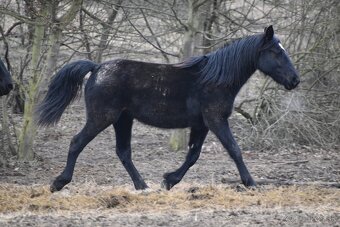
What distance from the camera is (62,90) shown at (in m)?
9.24

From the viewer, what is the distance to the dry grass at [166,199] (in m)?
7.56

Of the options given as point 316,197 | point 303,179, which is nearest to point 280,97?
point 303,179

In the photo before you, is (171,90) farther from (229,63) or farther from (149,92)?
(229,63)

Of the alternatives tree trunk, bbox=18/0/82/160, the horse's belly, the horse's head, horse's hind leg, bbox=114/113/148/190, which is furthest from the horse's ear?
tree trunk, bbox=18/0/82/160

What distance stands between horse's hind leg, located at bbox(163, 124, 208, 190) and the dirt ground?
16 cm

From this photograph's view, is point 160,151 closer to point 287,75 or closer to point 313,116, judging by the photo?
point 313,116

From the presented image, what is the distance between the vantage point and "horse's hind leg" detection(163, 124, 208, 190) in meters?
9.35

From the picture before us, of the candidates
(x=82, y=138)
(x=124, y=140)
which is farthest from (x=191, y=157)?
(x=82, y=138)

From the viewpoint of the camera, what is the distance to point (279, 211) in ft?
24.0

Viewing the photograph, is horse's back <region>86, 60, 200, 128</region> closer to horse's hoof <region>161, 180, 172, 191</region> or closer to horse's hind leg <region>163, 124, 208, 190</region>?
horse's hind leg <region>163, 124, 208, 190</region>

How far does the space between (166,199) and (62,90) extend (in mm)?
2240

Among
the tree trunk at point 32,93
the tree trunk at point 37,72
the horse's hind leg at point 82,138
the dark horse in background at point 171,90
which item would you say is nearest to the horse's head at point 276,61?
the dark horse in background at point 171,90

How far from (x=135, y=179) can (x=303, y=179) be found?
11.6 ft

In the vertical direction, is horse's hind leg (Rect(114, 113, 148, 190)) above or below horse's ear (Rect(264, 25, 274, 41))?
below
